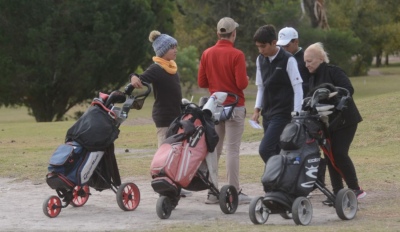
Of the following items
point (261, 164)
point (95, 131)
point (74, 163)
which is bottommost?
point (261, 164)

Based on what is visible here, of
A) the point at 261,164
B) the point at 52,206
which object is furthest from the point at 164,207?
the point at 261,164

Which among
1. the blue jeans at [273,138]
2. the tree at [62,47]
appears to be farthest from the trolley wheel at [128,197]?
the tree at [62,47]

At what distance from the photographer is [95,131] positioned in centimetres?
1044

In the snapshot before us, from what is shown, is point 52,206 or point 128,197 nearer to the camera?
point 52,206

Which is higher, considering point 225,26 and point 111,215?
point 225,26

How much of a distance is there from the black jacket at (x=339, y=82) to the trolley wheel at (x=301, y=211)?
1.28 m

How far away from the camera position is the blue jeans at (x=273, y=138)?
1040 cm

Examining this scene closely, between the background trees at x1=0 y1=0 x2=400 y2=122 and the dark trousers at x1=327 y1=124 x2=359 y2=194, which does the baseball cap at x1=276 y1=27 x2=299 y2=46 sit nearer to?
the dark trousers at x1=327 y1=124 x2=359 y2=194

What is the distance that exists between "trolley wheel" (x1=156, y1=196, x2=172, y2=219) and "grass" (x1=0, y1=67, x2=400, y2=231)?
62 centimetres

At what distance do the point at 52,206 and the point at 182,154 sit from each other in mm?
1508

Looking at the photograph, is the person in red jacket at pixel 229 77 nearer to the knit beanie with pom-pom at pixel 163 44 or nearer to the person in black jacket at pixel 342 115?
the knit beanie with pom-pom at pixel 163 44

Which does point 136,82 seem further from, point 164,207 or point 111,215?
point 164,207

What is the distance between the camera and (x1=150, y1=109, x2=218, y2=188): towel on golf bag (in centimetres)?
994

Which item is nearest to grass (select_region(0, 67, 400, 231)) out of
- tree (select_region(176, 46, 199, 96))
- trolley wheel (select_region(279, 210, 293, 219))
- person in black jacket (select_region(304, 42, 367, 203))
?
trolley wheel (select_region(279, 210, 293, 219))
